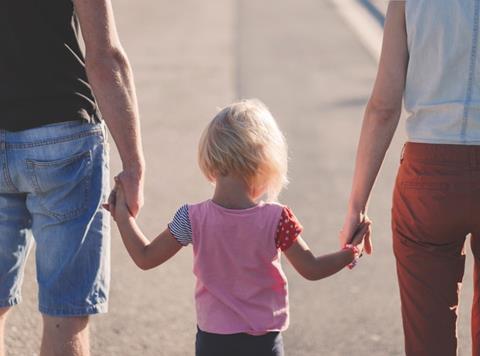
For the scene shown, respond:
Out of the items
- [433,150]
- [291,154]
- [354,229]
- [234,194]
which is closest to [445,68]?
[433,150]

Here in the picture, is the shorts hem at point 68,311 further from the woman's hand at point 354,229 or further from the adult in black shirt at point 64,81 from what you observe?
the woman's hand at point 354,229

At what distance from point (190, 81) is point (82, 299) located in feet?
32.2

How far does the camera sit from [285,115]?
36.4 ft

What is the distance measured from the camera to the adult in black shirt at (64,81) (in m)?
3.50

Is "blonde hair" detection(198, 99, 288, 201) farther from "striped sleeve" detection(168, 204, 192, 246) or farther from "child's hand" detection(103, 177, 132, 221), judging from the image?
"child's hand" detection(103, 177, 132, 221)

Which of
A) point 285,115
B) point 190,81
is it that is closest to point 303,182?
point 285,115

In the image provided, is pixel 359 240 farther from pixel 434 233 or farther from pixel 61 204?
pixel 61 204

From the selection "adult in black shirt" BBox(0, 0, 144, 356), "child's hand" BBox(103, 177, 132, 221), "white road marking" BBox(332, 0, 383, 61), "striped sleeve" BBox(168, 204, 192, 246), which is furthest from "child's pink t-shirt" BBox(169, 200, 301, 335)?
"white road marking" BBox(332, 0, 383, 61)

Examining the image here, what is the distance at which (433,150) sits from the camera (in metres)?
3.55

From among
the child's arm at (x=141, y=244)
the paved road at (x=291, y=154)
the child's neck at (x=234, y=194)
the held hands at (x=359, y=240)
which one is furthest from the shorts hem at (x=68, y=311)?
the paved road at (x=291, y=154)

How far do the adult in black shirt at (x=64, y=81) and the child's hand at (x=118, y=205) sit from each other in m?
0.02

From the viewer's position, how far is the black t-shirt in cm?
350

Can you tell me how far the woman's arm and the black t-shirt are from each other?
0.93m

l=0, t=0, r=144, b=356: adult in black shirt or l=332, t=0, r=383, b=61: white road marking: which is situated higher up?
l=0, t=0, r=144, b=356: adult in black shirt
